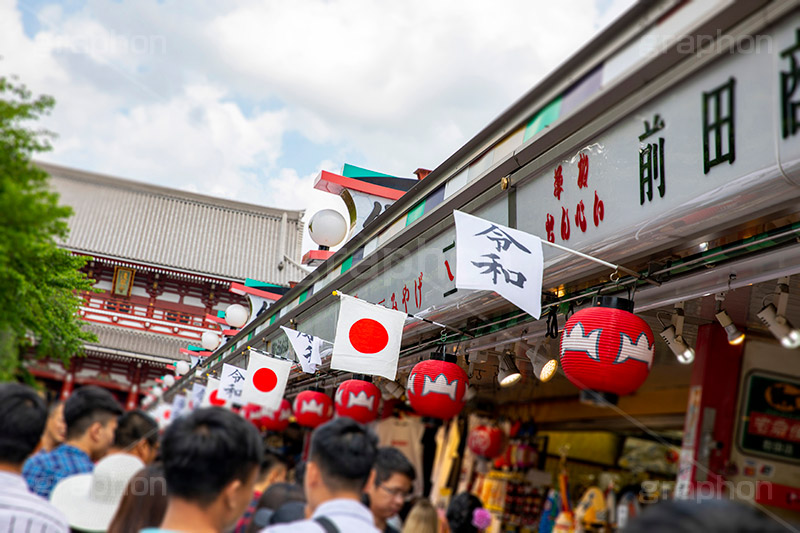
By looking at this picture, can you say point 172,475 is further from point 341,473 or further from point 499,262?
point 499,262

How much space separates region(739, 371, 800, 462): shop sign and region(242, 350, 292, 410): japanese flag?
5132 mm

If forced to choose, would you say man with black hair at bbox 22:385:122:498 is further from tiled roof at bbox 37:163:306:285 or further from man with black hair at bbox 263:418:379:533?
tiled roof at bbox 37:163:306:285

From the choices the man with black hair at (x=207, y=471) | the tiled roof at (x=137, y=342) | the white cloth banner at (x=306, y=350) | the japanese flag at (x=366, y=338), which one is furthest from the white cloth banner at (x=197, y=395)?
the man with black hair at (x=207, y=471)

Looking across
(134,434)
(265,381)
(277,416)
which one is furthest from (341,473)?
(277,416)

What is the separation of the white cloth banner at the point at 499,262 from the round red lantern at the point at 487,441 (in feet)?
27.6

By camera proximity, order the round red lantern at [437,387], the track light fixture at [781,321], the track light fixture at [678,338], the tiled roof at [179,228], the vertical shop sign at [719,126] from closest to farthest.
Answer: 1. the vertical shop sign at [719,126]
2. the track light fixture at [781,321]
3. the track light fixture at [678,338]
4. the round red lantern at [437,387]
5. the tiled roof at [179,228]

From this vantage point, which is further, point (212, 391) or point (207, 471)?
point (212, 391)

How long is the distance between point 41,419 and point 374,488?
1.73m

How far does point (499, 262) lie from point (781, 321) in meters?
1.73

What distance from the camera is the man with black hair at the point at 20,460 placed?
286 centimetres

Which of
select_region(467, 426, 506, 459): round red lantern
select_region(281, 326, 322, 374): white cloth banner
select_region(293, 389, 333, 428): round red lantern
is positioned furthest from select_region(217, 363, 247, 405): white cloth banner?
select_region(467, 426, 506, 459): round red lantern

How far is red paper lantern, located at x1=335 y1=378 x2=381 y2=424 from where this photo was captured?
8.38m

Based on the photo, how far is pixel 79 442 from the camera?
4.59 m

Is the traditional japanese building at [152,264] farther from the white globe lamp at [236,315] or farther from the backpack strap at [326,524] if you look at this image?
the backpack strap at [326,524]
